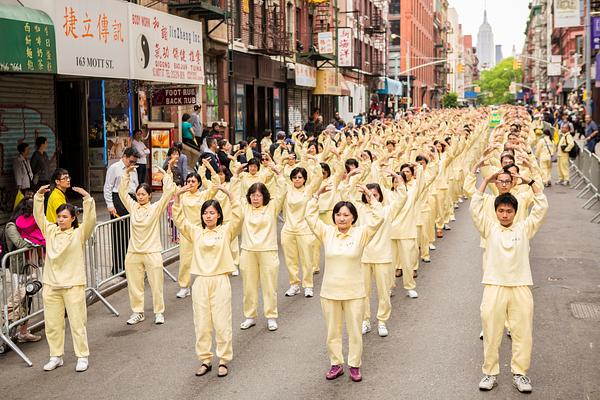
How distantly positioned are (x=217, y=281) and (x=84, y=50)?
28.3 feet

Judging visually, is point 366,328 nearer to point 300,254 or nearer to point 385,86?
point 300,254

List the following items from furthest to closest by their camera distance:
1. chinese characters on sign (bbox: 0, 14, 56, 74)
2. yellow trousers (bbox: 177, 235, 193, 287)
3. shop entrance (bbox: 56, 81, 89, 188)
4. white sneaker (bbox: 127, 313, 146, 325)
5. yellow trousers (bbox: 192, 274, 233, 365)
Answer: shop entrance (bbox: 56, 81, 89, 188), chinese characters on sign (bbox: 0, 14, 56, 74), yellow trousers (bbox: 177, 235, 193, 287), white sneaker (bbox: 127, 313, 146, 325), yellow trousers (bbox: 192, 274, 233, 365)

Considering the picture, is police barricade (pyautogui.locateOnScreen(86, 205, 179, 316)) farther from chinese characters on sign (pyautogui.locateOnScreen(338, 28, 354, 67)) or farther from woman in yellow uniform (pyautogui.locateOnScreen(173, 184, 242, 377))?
chinese characters on sign (pyautogui.locateOnScreen(338, 28, 354, 67))

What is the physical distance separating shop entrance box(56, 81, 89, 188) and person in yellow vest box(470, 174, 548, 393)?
567 inches

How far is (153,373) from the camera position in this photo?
8039 mm

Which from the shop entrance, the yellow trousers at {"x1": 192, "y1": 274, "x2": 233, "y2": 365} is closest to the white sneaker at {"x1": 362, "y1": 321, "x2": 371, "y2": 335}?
the yellow trousers at {"x1": 192, "y1": 274, "x2": 233, "y2": 365}

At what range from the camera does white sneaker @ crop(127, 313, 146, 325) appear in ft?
33.0

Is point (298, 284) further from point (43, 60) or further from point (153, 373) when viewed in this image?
point (43, 60)

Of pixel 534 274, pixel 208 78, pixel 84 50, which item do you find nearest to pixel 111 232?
pixel 84 50

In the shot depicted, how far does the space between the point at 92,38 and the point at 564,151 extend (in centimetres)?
1476

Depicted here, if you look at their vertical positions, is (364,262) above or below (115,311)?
above

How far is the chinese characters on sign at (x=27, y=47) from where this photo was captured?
1234 cm

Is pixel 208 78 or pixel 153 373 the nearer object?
pixel 153 373

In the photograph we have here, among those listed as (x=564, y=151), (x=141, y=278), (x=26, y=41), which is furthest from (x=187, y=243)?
(x=564, y=151)
